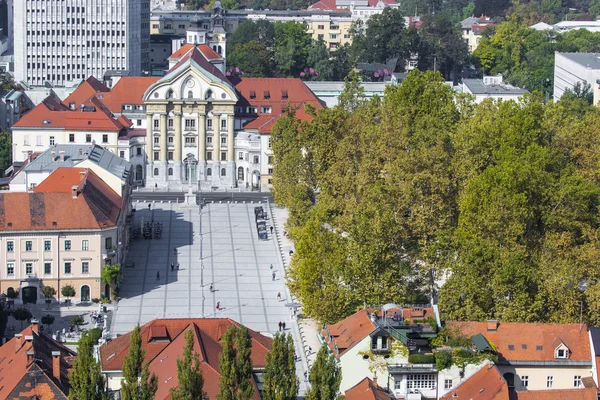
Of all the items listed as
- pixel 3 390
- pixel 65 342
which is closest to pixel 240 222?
pixel 65 342

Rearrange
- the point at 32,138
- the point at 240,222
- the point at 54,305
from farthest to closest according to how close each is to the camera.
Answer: the point at 32,138 < the point at 240,222 < the point at 54,305

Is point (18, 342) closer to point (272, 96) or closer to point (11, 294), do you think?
point (11, 294)

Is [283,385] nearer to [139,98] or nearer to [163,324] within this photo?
[163,324]

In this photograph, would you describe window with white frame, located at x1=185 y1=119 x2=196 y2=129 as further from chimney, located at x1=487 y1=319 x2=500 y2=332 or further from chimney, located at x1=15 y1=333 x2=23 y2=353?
chimney, located at x1=15 y1=333 x2=23 y2=353

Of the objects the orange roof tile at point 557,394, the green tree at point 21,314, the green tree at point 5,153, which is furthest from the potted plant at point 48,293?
the green tree at point 5,153

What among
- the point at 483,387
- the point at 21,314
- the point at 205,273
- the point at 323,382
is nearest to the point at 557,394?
the point at 483,387

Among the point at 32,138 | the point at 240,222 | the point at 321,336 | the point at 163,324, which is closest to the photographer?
the point at 163,324
